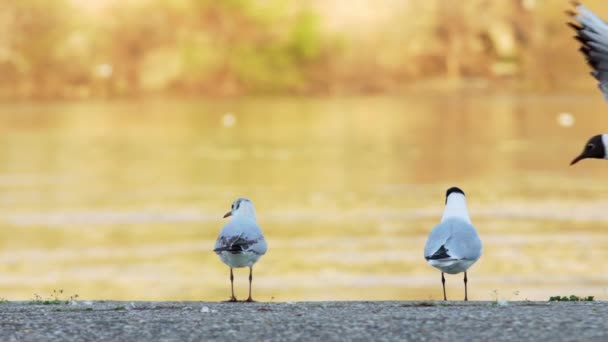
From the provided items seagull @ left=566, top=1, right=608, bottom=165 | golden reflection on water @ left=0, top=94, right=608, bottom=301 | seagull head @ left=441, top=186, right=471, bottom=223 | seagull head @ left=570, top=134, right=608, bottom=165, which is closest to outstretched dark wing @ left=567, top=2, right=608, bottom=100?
seagull @ left=566, top=1, right=608, bottom=165

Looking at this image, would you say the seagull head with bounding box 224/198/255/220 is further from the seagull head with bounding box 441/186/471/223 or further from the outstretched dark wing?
the outstretched dark wing

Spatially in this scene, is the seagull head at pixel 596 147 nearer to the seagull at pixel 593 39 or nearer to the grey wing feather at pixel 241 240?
the seagull at pixel 593 39

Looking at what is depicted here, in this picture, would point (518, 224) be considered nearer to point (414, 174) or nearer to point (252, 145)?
point (414, 174)

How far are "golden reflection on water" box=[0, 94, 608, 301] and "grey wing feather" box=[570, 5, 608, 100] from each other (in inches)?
196

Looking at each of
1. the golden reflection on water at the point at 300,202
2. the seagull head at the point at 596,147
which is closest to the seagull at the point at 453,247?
the seagull head at the point at 596,147

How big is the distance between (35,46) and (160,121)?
43.4 ft

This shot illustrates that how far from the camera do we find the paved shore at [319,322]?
10.8 m

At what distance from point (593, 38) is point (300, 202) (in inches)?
996

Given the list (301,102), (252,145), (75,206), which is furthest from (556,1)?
(75,206)

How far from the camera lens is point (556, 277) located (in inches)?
1014

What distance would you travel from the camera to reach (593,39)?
14.1 meters

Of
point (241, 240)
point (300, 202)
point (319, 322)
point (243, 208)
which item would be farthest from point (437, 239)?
point (300, 202)

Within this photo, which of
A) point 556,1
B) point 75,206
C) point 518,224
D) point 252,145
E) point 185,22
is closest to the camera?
point 518,224

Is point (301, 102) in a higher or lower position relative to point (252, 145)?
higher
